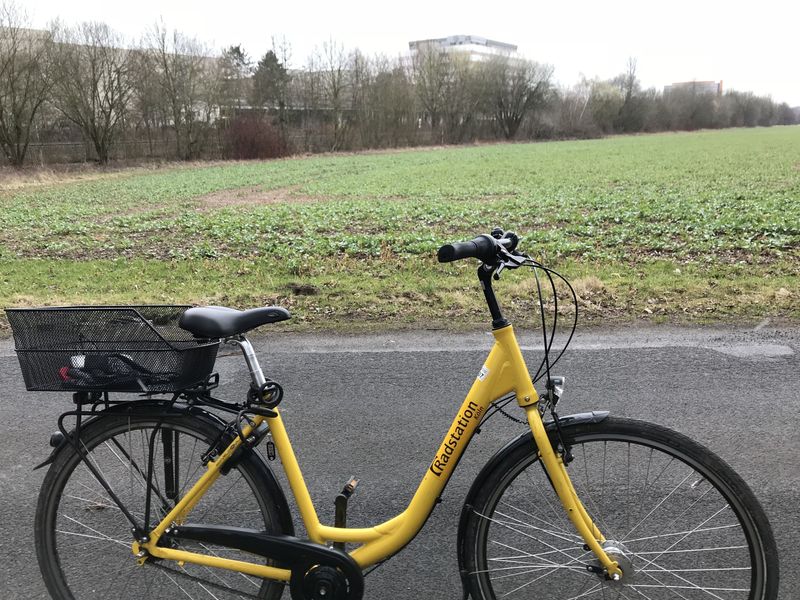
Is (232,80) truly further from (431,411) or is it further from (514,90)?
(431,411)

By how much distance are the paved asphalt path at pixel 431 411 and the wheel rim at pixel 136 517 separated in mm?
307

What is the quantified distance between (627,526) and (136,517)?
188 cm

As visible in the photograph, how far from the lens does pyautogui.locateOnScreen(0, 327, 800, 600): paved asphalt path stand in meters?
2.86

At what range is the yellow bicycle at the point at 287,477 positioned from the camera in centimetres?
201

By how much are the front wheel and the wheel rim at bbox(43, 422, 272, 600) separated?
32.5 inches

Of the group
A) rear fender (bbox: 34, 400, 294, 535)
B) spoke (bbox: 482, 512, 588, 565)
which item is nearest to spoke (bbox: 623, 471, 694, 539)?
spoke (bbox: 482, 512, 588, 565)

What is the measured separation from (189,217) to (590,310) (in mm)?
12596

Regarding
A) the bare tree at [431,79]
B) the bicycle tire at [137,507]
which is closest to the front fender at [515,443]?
the bicycle tire at [137,507]

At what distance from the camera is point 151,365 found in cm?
206

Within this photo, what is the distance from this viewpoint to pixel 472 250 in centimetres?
195

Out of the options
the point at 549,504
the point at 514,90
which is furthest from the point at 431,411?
the point at 514,90

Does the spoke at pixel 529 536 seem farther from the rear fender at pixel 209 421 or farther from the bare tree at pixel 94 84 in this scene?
the bare tree at pixel 94 84

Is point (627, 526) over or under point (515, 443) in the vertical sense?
under

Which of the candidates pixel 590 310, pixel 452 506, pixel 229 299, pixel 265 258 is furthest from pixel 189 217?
pixel 452 506
